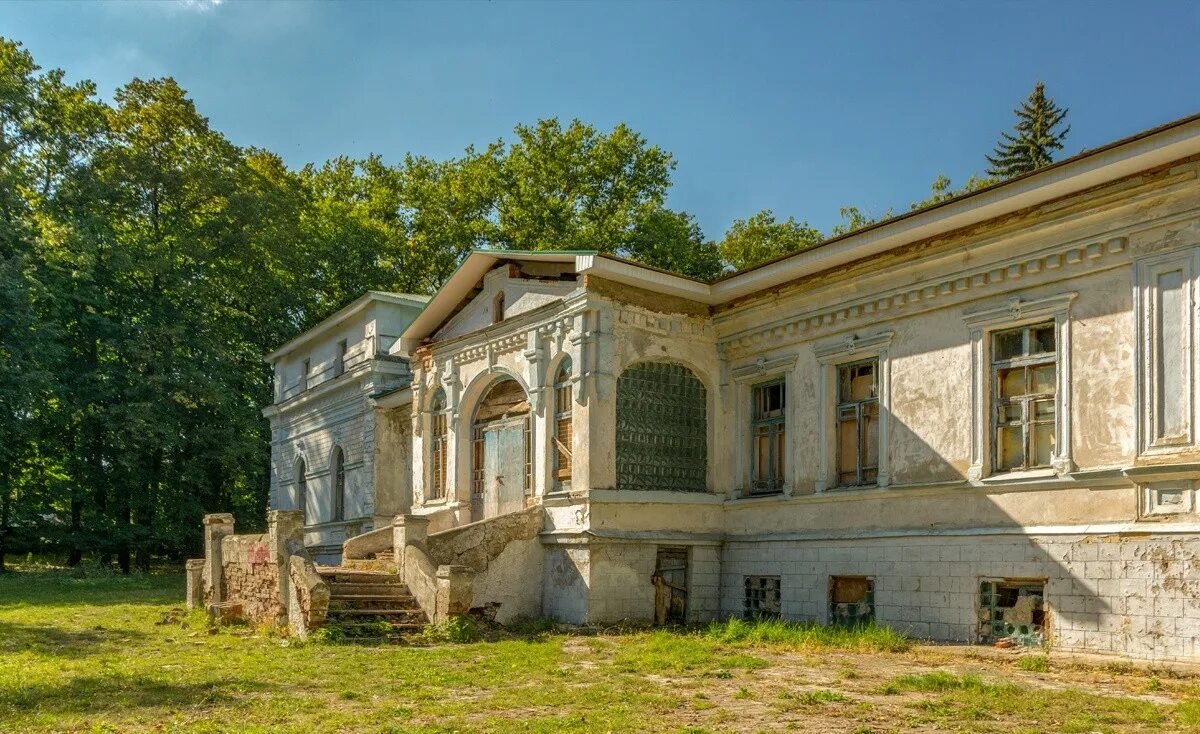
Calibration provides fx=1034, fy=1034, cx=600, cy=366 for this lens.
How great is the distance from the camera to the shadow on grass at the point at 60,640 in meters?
13.6

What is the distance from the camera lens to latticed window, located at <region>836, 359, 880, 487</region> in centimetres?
1547

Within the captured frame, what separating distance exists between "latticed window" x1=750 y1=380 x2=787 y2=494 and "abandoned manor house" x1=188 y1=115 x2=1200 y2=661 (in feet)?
0.15

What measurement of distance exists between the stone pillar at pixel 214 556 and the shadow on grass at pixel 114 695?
23.6ft

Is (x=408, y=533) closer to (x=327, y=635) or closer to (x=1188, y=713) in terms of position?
(x=327, y=635)

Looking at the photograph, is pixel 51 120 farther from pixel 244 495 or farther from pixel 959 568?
pixel 959 568

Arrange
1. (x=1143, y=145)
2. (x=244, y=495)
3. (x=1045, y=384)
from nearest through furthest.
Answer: (x=1143, y=145) → (x=1045, y=384) → (x=244, y=495)

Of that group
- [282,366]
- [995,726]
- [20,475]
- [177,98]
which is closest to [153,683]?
[995,726]

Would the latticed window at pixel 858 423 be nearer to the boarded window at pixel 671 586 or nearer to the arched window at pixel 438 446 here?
the boarded window at pixel 671 586

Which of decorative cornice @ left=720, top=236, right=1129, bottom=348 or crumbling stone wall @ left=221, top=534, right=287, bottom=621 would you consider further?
crumbling stone wall @ left=221, top=534, right=287, bottom=621

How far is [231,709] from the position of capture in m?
8.98

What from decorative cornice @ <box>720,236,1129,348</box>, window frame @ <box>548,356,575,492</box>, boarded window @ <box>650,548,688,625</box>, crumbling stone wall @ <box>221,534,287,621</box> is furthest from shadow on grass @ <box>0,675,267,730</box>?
decorative cornice @ <box>720,236,1129,348</box>

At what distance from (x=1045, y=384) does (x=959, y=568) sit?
2.65 meters

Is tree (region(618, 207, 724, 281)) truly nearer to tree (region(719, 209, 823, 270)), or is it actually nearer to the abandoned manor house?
tree (region(719, 209, 823, 270))

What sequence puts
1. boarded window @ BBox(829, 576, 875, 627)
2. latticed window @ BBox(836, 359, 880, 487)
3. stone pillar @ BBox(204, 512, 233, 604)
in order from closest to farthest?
1. boarded window @ BBox(829, 576, 875, 627)
2. latticed window @ BBox(836, 359, 880, 487)
3. stone pillar @ BBox(204, 512, 233, 604)
